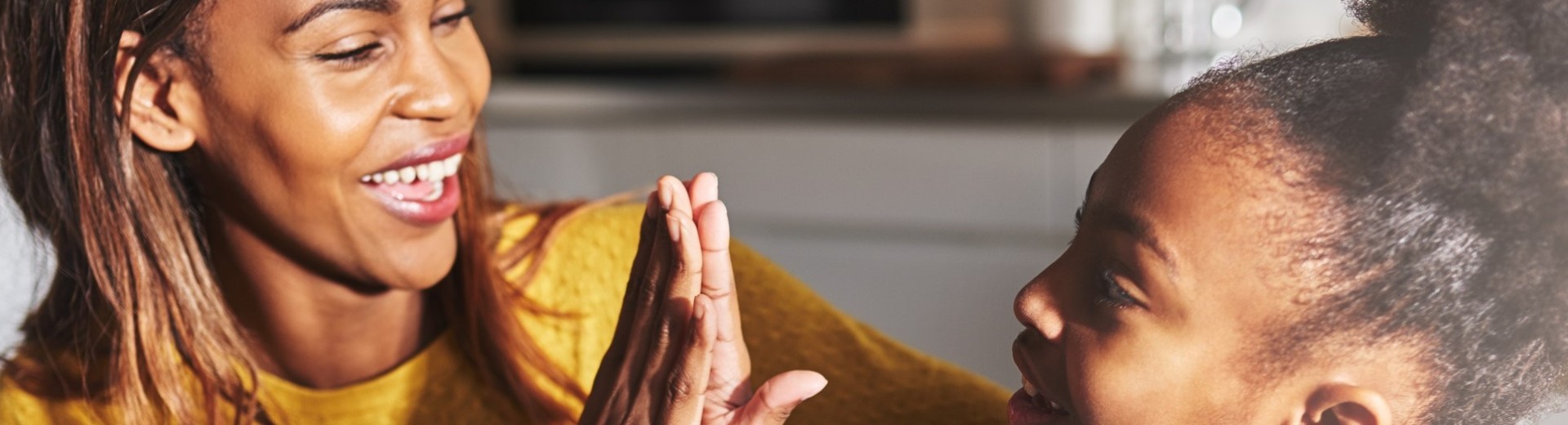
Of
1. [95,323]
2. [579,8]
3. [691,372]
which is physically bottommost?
[579,8]

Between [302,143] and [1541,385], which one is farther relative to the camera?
[302,143]

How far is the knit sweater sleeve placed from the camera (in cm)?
64

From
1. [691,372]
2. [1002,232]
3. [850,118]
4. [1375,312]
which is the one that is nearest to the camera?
[1375,312]

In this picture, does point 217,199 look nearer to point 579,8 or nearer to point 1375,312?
point 1375,312

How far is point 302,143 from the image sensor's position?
0.65 metres

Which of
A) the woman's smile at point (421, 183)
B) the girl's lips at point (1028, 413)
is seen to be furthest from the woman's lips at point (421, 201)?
the girl's lips at point (1028, 413)

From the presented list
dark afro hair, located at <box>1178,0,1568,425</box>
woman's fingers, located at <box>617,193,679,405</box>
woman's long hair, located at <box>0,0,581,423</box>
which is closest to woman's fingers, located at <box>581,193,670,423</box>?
woman's fingers, located at <box>617,193,679,405</box>

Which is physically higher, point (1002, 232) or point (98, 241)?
point (98, 241)

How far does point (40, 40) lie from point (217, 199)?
0.11 metres

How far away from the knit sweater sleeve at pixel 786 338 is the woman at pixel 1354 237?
189 millimetres

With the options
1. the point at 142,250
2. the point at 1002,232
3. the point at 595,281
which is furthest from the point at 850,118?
the point at 142,250

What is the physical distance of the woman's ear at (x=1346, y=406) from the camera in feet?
1.25

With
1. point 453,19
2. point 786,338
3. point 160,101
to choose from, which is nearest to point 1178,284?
point 786,338

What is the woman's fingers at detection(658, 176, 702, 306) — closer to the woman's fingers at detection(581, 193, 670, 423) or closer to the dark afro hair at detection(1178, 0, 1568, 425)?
the woman's fingers at detection(581, 193, 670, 423)
